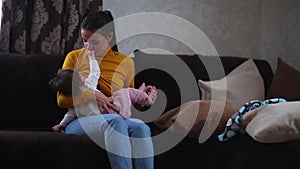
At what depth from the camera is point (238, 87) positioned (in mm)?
2807

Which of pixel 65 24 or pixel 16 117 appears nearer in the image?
pixel 16 117

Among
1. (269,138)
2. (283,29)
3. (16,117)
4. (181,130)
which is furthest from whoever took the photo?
(283,29)

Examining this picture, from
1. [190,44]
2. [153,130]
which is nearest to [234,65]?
[190,44]

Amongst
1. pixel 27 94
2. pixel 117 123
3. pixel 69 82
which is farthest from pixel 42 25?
pixel 117 123

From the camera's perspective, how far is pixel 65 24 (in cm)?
306

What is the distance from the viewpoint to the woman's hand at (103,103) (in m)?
2.31

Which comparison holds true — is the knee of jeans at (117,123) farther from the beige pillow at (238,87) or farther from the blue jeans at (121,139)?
the beige pillow at (238,87)

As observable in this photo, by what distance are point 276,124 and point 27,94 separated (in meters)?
1.43

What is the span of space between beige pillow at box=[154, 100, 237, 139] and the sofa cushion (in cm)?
56

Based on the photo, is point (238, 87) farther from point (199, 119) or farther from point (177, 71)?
point (199, 119)

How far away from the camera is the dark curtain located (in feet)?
9.70

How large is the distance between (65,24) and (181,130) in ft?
3.94

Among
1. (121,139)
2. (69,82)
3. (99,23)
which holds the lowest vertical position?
(121,139)

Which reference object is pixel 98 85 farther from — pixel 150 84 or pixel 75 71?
pixel 150 84
